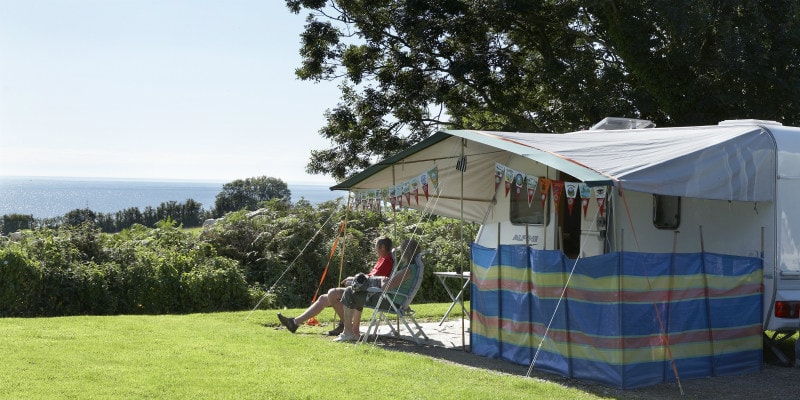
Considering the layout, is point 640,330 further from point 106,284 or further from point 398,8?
point 398,8

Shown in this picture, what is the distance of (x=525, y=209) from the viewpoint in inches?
395

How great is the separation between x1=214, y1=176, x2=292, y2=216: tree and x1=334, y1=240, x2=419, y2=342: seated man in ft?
65.6

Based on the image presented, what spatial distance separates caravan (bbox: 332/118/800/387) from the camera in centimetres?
756

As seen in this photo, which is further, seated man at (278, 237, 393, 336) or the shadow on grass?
seated man at (278, 237, 393, 336)

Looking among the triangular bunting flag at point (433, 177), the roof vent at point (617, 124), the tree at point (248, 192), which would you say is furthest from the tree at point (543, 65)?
the tree at point (248, 192)

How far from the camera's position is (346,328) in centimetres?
991

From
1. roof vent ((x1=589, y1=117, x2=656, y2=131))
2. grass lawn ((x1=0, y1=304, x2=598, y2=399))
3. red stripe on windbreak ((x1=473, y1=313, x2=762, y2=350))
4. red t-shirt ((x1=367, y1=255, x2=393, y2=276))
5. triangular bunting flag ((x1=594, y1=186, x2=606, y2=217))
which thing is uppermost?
roof vent ((x1=589, y1=117, x2=656, y2=131))

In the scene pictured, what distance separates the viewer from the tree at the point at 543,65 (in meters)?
15.4

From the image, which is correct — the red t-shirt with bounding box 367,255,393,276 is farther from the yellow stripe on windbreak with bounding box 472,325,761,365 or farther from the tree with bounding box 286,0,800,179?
the tree with bounding box 286,0,800,179

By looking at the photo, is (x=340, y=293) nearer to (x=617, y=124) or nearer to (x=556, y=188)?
(x=556, y=188)

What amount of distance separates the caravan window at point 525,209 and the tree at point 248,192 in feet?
66.2

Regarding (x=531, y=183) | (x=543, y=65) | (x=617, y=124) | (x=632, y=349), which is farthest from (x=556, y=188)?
(x=543, y=65)

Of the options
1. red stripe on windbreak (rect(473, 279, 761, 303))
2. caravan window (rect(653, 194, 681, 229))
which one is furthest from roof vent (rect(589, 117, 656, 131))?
red stripe on windbreak (rect(473, 279, 761, 303))

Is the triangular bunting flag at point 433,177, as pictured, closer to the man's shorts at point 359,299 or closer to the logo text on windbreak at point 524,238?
the logo text on windbreak at point 524,238
